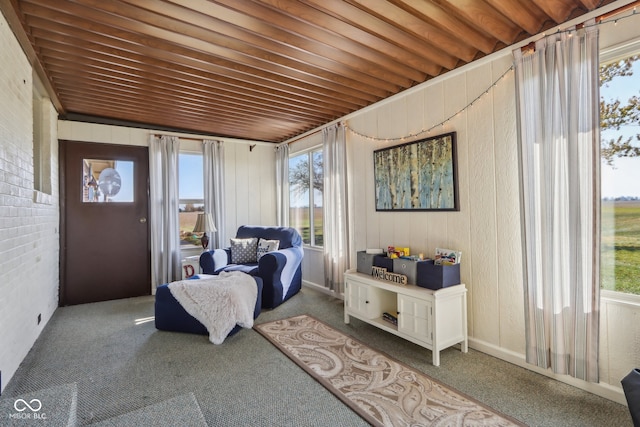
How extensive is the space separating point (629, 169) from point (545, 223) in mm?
559

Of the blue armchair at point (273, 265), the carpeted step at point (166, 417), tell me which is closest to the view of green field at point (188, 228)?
the blue armchair at point (273, 265)

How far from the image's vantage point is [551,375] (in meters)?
2.26

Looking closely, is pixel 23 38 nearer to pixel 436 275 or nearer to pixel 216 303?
pixel 216 303

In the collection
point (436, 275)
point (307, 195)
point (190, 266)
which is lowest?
point (190, 266)

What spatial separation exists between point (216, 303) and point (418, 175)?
231 cm

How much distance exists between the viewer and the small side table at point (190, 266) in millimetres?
4680

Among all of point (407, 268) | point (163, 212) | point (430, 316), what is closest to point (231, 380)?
point (430, 316)

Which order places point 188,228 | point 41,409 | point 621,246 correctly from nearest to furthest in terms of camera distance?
point 41,409 → point 621,246 → point 188,228

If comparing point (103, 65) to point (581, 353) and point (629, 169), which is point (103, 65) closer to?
point (629, 169)

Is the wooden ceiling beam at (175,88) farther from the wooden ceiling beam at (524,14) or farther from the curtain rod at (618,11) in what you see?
the curtain rod at (618,11)

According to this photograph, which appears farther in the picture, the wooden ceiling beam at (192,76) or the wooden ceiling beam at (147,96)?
the wooden ceiling beam at (147,96)

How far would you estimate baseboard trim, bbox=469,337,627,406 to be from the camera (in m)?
1.99

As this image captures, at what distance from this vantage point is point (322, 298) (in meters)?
4.41

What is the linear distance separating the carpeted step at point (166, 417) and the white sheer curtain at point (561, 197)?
7.36ft
